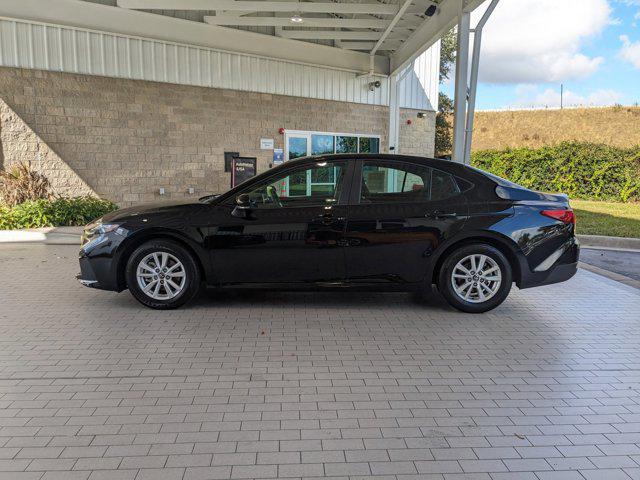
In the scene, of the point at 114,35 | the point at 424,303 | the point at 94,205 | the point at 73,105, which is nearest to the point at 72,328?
the point at 424,303

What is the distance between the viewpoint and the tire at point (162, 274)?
5.19 metres

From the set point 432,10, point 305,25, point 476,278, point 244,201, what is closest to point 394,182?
point 476,278

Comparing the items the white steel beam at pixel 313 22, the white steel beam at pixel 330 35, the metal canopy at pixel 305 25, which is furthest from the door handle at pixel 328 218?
the white steel beam at pixel 330 35

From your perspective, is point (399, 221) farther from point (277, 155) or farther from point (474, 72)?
point (277, 155)

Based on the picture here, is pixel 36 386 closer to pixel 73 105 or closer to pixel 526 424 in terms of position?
pixel 526 424

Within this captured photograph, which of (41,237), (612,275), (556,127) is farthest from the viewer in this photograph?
(556,127)

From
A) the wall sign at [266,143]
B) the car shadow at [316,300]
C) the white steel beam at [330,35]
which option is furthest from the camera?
the wall sign at [266,143]

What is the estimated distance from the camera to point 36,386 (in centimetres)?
350

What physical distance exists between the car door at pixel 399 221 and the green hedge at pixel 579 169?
16.6 m

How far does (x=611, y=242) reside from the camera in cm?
1013

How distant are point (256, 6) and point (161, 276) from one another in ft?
26.4

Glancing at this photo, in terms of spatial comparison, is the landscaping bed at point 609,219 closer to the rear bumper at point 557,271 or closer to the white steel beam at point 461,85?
the white steel beam at point 461,85

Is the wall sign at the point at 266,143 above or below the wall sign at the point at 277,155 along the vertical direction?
above

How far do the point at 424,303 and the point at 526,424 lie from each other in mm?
2692
